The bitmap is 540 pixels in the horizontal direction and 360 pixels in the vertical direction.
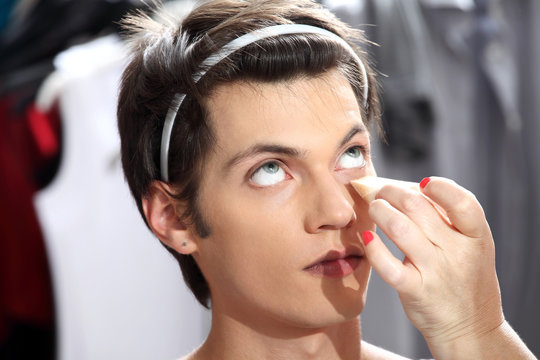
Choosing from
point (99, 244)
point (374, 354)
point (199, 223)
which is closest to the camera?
point (199, 223)

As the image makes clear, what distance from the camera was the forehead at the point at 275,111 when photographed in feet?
3.57

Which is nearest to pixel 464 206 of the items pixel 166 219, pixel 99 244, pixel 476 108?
pixel 166 219

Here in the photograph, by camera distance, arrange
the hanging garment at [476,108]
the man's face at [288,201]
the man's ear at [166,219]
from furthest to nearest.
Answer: the hanging garment at [476,108]
the man's ear at [166,219]
the man's face at [288,201]

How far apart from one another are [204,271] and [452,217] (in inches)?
17.4

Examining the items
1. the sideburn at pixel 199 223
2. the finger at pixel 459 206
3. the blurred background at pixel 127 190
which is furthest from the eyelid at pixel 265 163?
the blurred background at pixel 127 190

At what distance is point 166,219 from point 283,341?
0.27 metres

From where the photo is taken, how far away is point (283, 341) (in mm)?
1180

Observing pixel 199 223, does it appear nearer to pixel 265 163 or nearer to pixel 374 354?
pixel 265 163

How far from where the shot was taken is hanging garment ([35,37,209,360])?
6.80 ft

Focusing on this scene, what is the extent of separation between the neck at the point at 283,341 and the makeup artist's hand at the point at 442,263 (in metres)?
0.22

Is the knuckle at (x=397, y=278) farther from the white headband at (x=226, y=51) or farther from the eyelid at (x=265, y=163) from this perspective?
the white headband at (x=226, y=51)

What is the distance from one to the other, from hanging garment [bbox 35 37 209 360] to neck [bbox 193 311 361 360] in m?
0.91

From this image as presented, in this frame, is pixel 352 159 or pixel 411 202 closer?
pixel 411 202

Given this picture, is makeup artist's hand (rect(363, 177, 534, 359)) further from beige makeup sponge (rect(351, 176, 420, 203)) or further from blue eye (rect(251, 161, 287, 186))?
blue eye (rect(251, 161, 287, 186))
